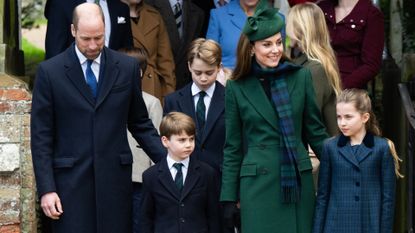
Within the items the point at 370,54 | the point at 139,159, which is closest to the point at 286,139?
the point at 139,159

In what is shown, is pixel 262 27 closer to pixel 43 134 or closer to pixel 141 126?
pixel 141 126

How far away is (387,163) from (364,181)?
0.58 ft

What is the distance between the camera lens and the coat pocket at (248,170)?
8.12 meters

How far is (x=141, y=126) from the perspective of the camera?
27.9ft

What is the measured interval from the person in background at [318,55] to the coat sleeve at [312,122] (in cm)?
65

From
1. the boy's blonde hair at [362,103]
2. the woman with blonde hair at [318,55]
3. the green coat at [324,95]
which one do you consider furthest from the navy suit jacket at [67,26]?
the boy's blonde hair at [362,103]

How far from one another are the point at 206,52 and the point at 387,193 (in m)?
1.74

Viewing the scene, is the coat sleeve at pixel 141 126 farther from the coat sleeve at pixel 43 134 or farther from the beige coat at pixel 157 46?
the beige coat at pixel 157 46

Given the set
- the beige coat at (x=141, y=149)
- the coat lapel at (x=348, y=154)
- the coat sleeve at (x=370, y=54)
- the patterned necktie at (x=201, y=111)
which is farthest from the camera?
the coat sleeve at (x=370, y=54)

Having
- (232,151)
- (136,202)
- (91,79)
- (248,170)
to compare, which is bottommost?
(136,202)

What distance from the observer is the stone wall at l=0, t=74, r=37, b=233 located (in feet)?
32.2

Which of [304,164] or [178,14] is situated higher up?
[178,14]

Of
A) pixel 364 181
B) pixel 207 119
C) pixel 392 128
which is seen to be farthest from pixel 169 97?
pixel 392 128

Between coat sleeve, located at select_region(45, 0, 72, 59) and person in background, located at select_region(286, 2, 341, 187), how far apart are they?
190 cm
